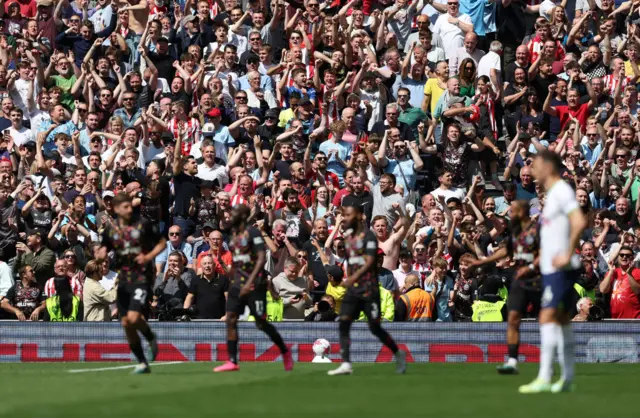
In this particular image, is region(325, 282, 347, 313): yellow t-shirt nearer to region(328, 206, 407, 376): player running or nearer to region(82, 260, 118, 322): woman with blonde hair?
region(82, 260, 118, 322): woman with blonde hair

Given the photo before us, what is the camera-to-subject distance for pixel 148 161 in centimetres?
2491

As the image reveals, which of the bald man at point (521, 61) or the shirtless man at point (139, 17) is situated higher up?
the shirtless man at point (139, 17)

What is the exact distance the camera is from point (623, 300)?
20.8 metres

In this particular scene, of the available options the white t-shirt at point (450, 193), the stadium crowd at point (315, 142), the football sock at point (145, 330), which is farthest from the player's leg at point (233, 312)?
the white t-shirt at point (450, 193)

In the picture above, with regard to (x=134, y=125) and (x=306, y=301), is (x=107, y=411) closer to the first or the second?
(x=306, y=301)

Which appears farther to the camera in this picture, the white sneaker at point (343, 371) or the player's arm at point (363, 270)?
the white sneaker at point (343, 371)

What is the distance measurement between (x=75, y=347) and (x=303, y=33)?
852cm

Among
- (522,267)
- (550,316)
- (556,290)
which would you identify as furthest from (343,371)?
(556,290)

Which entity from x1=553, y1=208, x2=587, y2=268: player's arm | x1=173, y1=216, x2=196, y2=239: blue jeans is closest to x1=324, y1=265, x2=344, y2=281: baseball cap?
x1=173, y1=216, x2=196, y2=239: blue jeans

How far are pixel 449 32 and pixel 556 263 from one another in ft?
47.5

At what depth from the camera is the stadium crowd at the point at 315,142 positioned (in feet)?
70.9

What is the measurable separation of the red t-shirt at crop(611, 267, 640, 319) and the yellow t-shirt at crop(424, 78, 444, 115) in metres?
5.64

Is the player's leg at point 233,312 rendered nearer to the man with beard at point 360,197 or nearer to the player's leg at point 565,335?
the player's leg at point 565,335

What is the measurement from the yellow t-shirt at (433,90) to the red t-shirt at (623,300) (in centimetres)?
564
